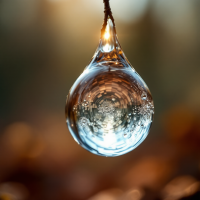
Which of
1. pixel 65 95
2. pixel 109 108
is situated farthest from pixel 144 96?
pixel 65 95

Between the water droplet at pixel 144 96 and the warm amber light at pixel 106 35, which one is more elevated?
the warm amber light at pixel 106 35

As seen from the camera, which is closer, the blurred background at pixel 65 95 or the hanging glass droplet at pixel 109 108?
the hanging glass droplet at pixel 109 108

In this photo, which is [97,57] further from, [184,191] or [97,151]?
[184,191]

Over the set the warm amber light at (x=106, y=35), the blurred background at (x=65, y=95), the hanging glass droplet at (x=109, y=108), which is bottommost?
the hanging glass droplet at (x=109, y=108)

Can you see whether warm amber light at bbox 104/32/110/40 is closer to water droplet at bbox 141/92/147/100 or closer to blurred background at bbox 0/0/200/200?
water droplet at bbox 141/92/147/100

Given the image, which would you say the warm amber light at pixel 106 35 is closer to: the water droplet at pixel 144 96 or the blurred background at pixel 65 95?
the water droplet at pixel 144 96

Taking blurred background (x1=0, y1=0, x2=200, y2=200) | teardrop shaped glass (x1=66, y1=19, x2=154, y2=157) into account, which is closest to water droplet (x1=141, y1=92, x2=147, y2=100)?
teardrop shaped glass (x1=66, y1=19, x2=154, y2=157)

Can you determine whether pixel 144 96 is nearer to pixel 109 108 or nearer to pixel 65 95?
pixel 109 108

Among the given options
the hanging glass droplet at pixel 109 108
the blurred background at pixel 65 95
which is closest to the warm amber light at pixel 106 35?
the hanging glass droplet at pixel 109 108
